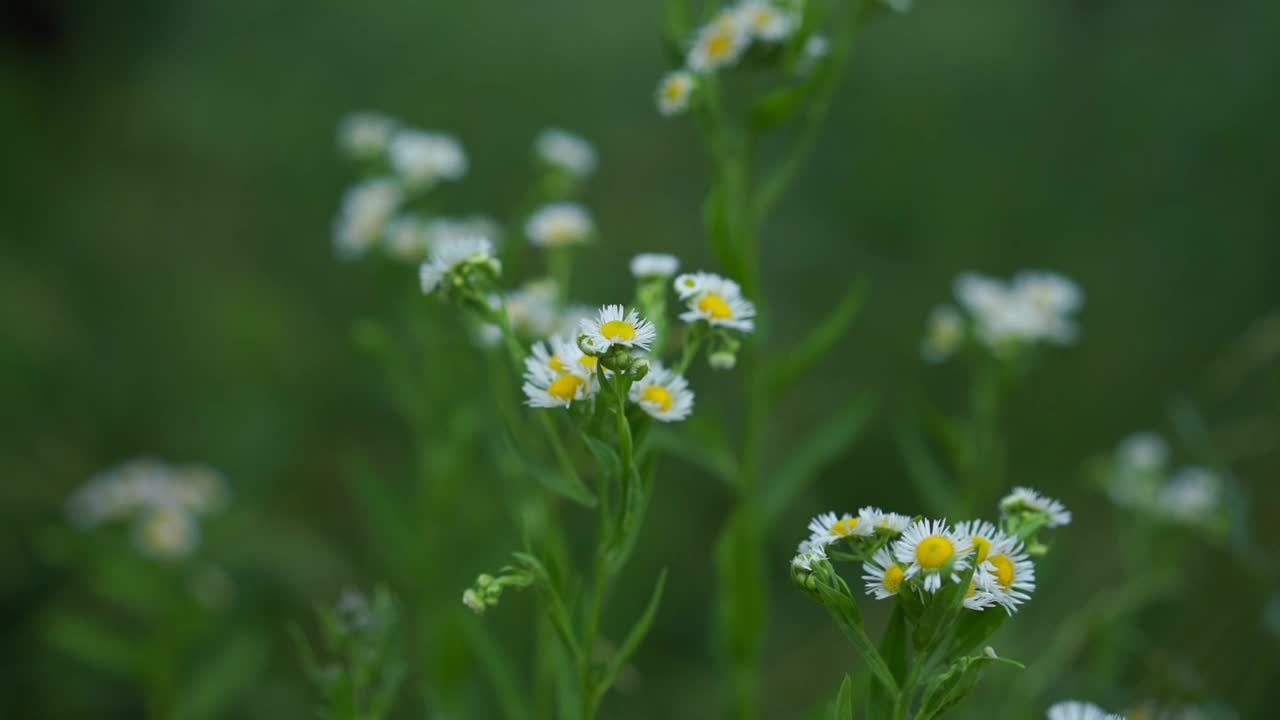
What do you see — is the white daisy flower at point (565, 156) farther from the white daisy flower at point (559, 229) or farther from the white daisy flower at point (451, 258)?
the white daisy flower at point (451, 258)

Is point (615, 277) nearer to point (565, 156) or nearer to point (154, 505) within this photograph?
point (565, 156)

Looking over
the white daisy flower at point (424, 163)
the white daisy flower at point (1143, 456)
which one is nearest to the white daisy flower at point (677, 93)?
the white daisy flower at point (424, 163)

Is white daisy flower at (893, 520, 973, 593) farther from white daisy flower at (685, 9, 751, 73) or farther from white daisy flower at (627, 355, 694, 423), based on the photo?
white daisy flower at (685, 9, 751, 73)

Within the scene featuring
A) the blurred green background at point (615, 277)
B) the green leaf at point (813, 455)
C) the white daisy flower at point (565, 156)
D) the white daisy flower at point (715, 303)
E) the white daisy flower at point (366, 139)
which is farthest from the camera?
the blurred green background at point (615, 277)

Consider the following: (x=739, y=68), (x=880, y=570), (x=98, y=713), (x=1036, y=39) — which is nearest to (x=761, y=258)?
(x=1036, y=39)

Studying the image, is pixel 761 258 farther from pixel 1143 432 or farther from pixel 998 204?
pixel 1143 432

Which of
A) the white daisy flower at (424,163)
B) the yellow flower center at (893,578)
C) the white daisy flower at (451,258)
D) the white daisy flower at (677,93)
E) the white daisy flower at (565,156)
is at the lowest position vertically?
the yellow flower center at (893,578)

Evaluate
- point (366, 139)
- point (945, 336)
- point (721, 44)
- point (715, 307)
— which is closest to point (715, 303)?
point (715, 307)
